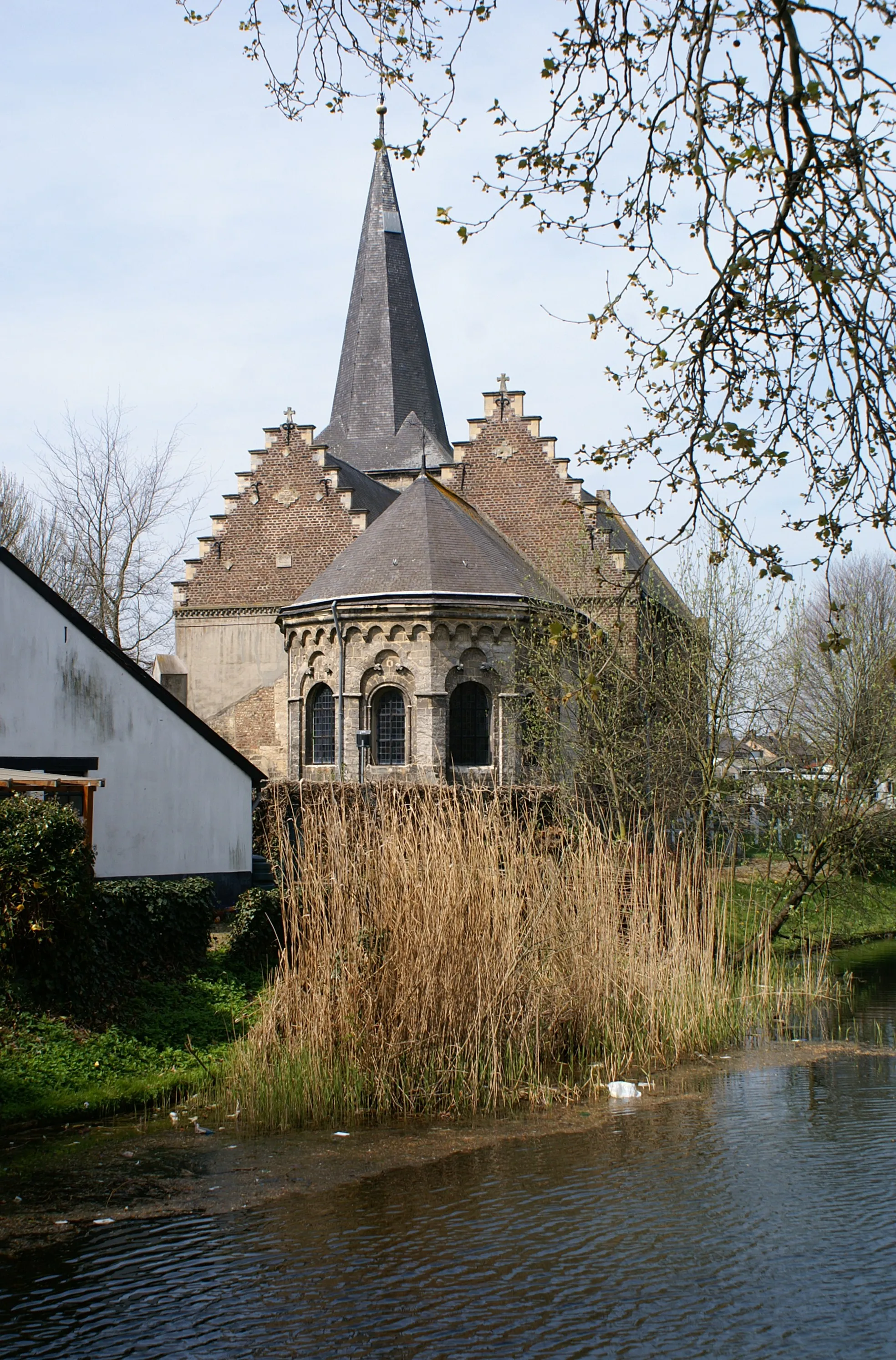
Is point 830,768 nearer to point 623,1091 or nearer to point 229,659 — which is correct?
point 623,1091

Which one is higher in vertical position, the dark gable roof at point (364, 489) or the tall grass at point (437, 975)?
the dark gable roof at point (364, 489)

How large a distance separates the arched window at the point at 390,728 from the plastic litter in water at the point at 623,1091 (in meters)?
14.5

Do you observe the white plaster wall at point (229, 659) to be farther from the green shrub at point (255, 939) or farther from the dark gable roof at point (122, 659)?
the green shrub at point (255, 939)

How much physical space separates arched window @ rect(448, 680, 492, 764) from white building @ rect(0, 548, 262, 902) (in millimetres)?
7760

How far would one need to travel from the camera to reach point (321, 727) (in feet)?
81.1

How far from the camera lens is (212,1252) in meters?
6.08

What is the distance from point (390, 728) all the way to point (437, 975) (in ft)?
49.5

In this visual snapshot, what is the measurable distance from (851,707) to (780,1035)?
23.4ft

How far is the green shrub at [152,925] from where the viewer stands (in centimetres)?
1100

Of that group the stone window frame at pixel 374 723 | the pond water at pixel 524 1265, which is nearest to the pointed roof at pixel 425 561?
the stone window frame at pixel 374 723

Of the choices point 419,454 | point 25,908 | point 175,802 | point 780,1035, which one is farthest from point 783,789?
point 419,454

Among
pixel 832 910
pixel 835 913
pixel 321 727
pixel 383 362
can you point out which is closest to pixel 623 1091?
pixel 832 910

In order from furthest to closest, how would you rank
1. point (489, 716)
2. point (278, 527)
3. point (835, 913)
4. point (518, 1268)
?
point (278, 527) < point (489, 716) < point (835, 913) < point (518, 1268)

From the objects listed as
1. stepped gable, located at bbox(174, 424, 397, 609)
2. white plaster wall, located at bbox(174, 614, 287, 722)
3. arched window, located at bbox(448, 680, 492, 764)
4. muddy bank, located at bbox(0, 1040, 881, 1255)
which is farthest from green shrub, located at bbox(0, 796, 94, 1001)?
stepped gable, located at bbox(174, 424, 397, 609)
